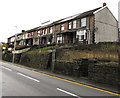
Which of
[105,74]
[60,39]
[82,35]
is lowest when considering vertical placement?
[105,74]

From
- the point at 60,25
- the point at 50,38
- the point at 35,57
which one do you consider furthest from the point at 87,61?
the point at 50,38

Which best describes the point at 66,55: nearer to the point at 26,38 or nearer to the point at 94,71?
the point at 94,71

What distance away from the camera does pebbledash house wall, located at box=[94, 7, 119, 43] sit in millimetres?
25444

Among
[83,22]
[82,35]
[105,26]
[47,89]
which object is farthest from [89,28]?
[47,89]

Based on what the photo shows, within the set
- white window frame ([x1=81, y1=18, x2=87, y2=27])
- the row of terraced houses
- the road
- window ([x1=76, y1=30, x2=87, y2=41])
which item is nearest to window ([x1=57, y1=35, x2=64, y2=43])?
the row of terraced houses

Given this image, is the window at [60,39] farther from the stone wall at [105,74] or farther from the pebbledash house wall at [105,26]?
the stone wall at [105,74]

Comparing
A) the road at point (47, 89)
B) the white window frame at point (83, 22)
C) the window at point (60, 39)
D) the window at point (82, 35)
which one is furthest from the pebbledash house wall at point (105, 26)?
the road at point (47, 89)

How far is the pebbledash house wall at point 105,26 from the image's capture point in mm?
25444

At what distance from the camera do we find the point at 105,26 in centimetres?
2762

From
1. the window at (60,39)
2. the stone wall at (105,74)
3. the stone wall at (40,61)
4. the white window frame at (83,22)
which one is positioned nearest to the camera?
the stone wall at (105,74)

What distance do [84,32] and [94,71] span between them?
17.4 m

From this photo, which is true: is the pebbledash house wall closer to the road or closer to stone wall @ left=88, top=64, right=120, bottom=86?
stone wall @ left=88, top=64, right=120, bottom=86

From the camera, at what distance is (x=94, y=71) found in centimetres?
994

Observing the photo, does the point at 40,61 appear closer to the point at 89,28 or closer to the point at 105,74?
the point at 105,74
